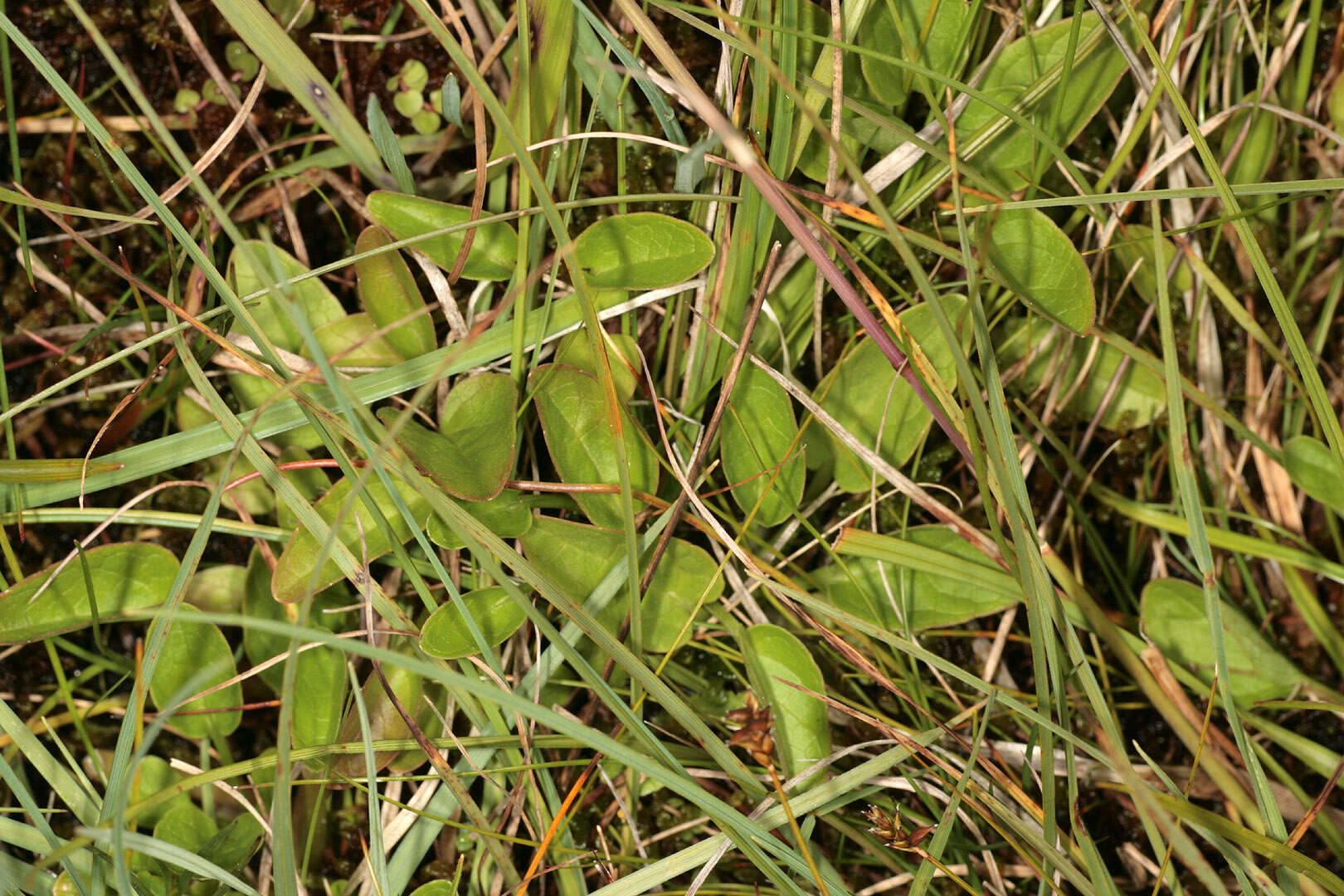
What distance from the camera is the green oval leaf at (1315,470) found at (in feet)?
4.27

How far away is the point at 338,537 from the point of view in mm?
1165

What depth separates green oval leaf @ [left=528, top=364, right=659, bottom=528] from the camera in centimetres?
117

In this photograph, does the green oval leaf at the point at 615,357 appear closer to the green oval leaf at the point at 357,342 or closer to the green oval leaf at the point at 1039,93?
the green oval leaf at the point at 357,342

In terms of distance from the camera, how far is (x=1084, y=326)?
46.2 inches

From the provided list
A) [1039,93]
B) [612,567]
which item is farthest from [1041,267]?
[612,567]

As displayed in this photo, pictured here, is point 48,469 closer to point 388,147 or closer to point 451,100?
point 388,147

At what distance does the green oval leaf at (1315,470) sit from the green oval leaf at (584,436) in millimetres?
989

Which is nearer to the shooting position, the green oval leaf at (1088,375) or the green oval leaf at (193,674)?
the green oval leaf at (193,674)

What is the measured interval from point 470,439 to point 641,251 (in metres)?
0.35

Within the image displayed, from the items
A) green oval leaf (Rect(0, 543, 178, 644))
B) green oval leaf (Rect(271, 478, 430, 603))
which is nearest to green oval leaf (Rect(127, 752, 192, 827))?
green oval leaf (Rect(0, 543, 178, 644))

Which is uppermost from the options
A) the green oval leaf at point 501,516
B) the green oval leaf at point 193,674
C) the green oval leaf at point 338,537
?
the green oval leaf at point 501,516

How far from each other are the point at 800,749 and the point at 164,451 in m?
0.98

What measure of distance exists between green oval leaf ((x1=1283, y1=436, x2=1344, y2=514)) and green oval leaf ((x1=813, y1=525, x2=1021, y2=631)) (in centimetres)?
51

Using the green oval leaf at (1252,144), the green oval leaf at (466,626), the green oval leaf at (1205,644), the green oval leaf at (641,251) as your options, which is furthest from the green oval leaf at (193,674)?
the green oval leaf at (1252,144)
